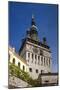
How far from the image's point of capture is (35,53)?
2.33 m

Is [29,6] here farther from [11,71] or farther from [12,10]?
[11,71]

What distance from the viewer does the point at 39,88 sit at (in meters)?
2.30

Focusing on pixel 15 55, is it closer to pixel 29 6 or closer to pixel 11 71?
pixel 11 71

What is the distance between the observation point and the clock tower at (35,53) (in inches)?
89.7

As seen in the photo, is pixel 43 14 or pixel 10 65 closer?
pixel 10 65

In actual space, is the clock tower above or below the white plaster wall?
above

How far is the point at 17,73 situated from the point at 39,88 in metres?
0.28

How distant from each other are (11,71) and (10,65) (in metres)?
0.06

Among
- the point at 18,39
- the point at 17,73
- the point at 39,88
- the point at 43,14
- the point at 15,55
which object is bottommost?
the point at 39,88

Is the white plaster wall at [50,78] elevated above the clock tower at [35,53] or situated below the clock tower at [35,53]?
below

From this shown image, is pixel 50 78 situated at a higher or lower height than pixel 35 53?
lower

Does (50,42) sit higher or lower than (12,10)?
lower

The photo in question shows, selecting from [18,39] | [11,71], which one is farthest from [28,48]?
[11,71]

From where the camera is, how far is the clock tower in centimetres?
228
